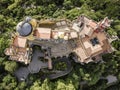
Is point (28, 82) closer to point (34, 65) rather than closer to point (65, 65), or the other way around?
point (34, 65)

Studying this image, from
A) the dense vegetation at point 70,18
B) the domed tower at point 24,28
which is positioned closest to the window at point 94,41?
the dense vegetation at point 70,18

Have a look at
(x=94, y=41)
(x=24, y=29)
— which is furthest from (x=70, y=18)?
(x=24, y=29)

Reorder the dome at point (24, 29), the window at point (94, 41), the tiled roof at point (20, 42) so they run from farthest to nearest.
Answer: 1. the window at point (94, 41)
2. the tiled roof at point (20, 42)
3. the dome at point (24, 29)

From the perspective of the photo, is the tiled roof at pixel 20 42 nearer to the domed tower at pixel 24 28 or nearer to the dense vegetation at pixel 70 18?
the domed tower at pixel 24 28

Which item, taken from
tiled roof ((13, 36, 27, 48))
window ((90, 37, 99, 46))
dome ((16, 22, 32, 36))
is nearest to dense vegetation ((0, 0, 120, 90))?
tiled roof ((13, 36, 27, 48))

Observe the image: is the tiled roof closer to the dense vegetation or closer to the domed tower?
the domed tower
